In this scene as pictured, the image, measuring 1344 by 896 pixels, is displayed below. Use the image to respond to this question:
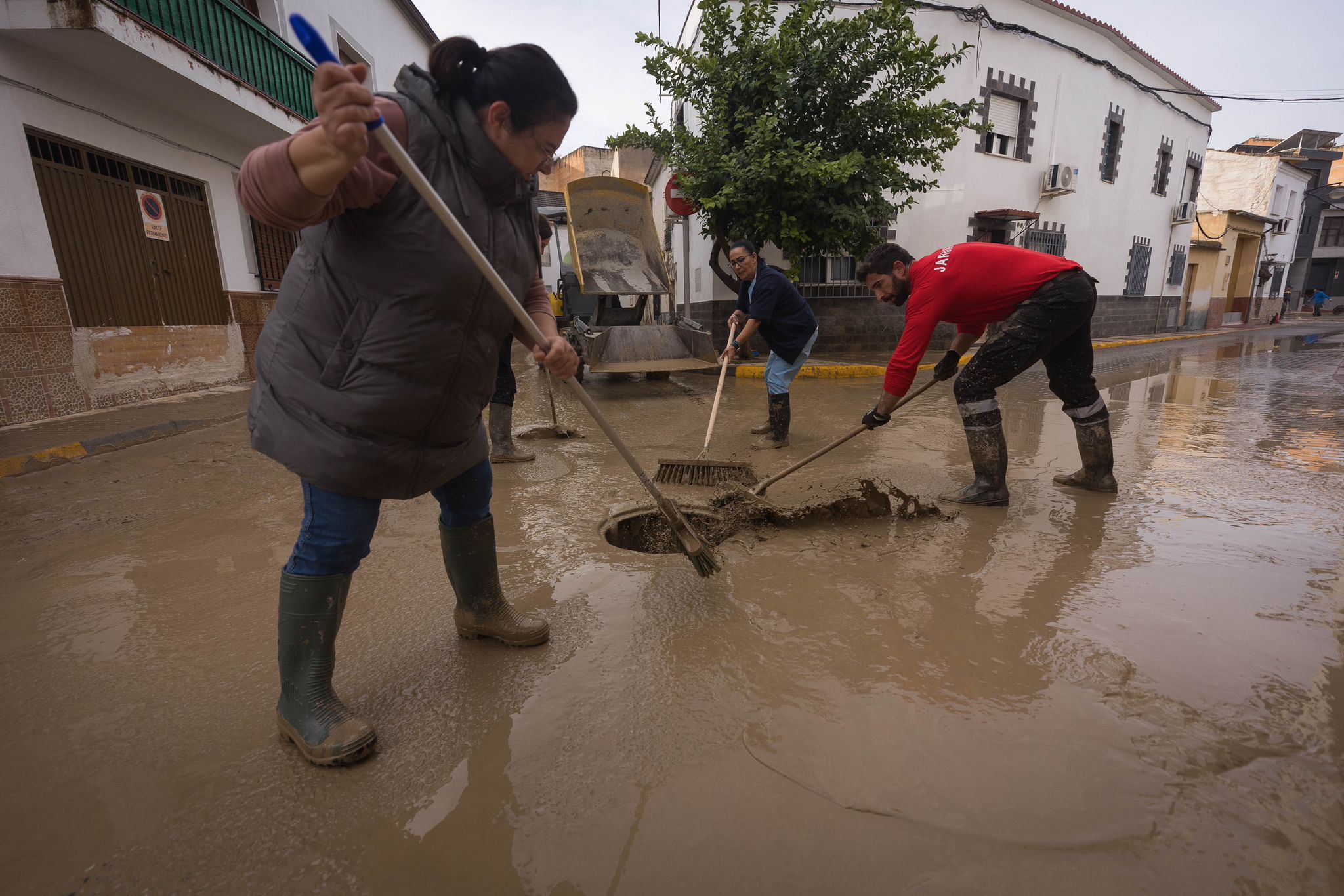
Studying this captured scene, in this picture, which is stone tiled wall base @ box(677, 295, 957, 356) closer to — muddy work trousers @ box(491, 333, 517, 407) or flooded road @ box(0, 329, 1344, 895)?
muddy work trousers @ box(491, 333, 517, 407)

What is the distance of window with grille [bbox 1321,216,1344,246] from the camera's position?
109 ft

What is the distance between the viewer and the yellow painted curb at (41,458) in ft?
12.2

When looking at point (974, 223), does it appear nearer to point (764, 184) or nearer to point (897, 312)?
point (897, 312)

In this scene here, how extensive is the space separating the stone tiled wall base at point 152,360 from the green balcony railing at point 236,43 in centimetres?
279

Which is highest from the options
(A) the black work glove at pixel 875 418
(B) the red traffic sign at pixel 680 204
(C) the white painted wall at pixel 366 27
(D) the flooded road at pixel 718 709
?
(C) the white painted wall at pixel 366 27

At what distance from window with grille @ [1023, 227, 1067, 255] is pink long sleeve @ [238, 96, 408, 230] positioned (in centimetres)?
1430

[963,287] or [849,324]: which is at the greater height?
[963,287]

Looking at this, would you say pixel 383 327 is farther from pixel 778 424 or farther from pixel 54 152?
pixel 54 152

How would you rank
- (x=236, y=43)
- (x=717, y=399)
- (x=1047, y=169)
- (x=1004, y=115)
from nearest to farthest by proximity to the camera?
1. (x=717, y=399)
2. (x=236, y=43)
3. (x=1004, y=115)
4. (x=1047, y=169)

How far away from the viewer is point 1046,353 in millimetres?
3186

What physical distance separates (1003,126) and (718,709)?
14368 mm

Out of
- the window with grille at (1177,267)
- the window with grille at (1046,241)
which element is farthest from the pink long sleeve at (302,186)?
the window with grille at (1177,267)

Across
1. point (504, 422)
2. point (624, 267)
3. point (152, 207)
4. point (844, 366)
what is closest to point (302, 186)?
point (504, 422)

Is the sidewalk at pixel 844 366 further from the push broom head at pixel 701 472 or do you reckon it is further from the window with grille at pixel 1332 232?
the window with grille at pixel 1332 232
